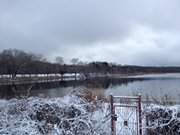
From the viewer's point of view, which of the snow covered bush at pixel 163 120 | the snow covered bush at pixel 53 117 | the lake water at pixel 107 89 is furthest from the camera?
the lake water at pixel 107 89

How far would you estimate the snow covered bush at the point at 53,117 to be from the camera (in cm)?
665

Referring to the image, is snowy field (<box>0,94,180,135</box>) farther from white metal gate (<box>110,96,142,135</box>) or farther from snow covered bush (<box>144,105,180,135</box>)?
white metal gate (<box>110,96,142,135</box>)

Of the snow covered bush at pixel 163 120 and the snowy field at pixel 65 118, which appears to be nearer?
the snowy field at pixel 65 118

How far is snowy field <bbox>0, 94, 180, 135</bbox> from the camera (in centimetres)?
669

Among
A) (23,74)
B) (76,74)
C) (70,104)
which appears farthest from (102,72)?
(70,104)

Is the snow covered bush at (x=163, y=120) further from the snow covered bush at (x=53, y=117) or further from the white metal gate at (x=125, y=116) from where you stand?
the snow covered bush at (x=53, y=117)

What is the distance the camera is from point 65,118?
274 inches

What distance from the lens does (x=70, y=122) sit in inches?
271

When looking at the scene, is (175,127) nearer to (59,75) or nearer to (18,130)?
(18,130)

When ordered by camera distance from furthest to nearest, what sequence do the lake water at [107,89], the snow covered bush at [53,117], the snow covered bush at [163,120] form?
the lake water at [107,89], the snow covered bush at [163,120], the snow covered bush at [53,117]

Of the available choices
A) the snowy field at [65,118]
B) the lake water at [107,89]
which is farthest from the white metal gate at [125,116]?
the lake water at [107,89]

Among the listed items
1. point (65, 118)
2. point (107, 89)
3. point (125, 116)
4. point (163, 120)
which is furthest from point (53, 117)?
point (107, 89)

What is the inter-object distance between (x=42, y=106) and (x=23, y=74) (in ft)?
228

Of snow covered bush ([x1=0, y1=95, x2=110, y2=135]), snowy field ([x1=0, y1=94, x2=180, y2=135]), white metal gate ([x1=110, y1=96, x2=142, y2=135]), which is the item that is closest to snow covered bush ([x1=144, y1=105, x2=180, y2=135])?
snowy field ([x1=0, y1=94, x2=180, y2=135])
